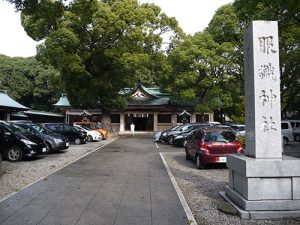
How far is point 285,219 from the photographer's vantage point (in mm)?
5910

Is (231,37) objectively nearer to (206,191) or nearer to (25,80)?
(206,191)

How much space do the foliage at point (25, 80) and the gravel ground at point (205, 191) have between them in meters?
40.5

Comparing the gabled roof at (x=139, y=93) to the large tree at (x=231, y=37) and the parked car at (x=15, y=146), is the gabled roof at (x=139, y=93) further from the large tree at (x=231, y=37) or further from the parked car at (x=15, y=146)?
the parked car at (x=15, y=146)

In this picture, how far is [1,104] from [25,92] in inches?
940

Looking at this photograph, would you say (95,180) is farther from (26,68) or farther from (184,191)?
(26,68)

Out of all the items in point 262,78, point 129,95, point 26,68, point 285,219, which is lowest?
point 285,219

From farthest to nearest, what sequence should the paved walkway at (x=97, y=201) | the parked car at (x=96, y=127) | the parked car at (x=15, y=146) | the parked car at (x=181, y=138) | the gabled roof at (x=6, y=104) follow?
the parked car at (x=96, y=127), the gabled roof at (x=6, y=104), the parked car at (x=181, y=138), the parked car at (x=15, y=146), the paved walkway at (x=97, y=201)

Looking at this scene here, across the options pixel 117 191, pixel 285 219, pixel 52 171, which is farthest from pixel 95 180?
pixel 285 219

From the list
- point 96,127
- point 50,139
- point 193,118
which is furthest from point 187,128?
point 193,118

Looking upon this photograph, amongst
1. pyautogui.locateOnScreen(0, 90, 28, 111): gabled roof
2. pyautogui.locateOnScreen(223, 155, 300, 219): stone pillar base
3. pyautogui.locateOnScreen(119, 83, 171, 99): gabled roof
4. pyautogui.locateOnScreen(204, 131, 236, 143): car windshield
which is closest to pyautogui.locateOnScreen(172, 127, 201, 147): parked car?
pyautogui.locateOnScreen(204, 131, 236, 143): car windshield

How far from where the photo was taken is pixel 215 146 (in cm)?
1202

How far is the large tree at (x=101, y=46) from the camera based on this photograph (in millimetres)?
29766

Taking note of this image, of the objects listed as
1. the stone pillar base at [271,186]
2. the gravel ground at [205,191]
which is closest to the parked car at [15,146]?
the gravel ground at [205,191]

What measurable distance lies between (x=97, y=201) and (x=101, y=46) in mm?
26412
